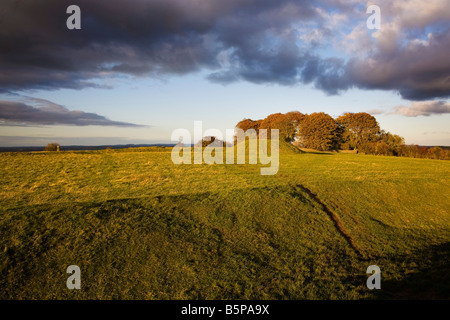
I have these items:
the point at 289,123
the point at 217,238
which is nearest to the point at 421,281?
the point at 217,238

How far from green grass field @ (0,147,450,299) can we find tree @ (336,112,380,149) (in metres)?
43.6

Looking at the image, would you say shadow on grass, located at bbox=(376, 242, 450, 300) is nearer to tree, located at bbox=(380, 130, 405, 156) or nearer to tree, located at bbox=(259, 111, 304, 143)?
tree, located at bbox=(380, 130, 405, 156)

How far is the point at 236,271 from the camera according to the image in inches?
254

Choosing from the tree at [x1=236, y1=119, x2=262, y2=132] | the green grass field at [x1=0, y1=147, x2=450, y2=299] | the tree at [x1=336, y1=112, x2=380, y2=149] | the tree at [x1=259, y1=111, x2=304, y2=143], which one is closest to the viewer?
the green grass field at [x1=0, y1=147, x2=450, y2=299]

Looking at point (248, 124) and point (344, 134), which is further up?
point (248, 124)

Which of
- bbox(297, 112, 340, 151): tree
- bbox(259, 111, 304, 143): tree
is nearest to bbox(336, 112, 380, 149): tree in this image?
bbox(297, 112, 340, 151): tree

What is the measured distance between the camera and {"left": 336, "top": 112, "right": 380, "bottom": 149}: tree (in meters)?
53.2

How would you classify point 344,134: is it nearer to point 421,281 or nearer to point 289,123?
point 289,123

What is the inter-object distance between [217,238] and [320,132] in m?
51.6

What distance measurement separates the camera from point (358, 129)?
179 ft

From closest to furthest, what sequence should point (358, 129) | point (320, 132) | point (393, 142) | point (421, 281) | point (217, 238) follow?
point (421, 281), point (217, 238), point (393, 142), point (320, 132), point (358, 129)

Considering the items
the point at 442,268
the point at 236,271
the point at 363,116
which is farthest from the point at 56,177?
the point at 363,116

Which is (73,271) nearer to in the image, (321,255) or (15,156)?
(321,255)

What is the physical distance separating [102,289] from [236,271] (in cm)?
330
